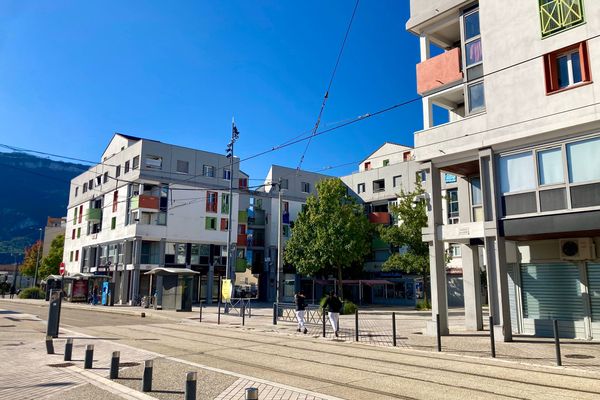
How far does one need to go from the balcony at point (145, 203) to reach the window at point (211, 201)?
5.81 meters

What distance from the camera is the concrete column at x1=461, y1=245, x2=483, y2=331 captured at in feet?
65.3

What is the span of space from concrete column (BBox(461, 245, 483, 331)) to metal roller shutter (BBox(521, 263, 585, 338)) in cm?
227

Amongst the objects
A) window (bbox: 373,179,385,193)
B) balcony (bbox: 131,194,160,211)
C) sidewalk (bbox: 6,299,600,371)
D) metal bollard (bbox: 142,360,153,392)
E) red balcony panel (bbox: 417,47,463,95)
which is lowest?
sidewalk (bbox: 6,299,600,371)

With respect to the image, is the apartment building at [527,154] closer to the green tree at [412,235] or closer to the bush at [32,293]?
the green tree at [412,235]

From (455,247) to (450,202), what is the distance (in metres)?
4.84

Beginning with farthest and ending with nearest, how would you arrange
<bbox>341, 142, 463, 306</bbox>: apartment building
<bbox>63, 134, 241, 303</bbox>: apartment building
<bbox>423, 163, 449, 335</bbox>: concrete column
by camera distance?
1. <bbox>63, 134, 241, 303</bbox>: apartment building
2. <bbox>341, 142, 463, 306</bbox>: apartment building
3. <bbox>423, 163, 449, 335</bbox>: concrete column

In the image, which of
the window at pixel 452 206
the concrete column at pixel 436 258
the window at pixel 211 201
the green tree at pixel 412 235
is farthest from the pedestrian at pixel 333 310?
the window at pixel 211 201

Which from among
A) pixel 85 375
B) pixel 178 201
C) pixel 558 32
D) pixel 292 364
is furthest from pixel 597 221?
pixel 178 201

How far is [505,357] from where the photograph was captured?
12.6 m

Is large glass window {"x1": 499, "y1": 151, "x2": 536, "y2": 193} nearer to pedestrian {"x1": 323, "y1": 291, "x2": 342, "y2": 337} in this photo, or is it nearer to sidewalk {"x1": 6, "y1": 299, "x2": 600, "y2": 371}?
sidewalk {"x1": 6, "y1": 299, "x2": 600, "y2": 371}

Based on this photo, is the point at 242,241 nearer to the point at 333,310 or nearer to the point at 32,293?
the point at 32,293

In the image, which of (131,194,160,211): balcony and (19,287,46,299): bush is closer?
(131,194,160,211): balcony

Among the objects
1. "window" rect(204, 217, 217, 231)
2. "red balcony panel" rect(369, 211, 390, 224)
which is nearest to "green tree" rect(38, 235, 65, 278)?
"window" rect(204, 217, 217, 231)

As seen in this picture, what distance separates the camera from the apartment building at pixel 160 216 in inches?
1905
